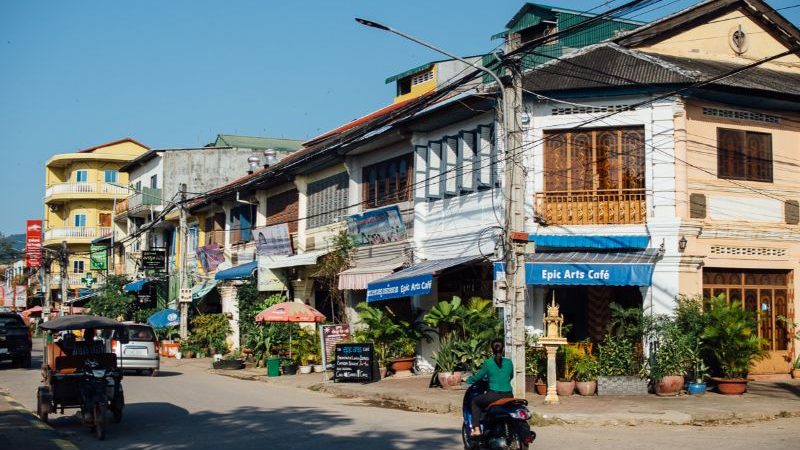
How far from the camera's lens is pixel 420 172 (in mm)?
25219

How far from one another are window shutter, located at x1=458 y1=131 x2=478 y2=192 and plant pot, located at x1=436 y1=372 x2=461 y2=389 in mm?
4863

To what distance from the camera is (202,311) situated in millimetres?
44656

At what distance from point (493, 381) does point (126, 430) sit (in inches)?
257

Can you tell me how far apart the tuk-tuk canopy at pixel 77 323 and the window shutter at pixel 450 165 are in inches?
416

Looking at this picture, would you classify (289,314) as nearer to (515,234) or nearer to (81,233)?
(515,234)

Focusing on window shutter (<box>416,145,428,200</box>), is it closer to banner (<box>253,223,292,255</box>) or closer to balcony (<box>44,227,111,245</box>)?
banner (<box>253,223,292,255</box>)

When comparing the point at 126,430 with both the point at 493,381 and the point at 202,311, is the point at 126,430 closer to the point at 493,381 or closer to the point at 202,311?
the point at 493,381

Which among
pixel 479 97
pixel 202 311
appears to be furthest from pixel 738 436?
pixel 202 311

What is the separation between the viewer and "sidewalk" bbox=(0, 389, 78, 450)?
1280 cm

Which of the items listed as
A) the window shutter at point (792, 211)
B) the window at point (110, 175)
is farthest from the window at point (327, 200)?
the window at point (110, 175)

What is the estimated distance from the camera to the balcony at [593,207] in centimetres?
2064

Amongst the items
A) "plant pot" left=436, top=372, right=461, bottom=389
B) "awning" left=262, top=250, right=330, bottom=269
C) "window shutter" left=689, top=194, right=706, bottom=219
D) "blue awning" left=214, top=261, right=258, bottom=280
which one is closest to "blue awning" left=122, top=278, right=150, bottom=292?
"blue awning" left=214, top=261, right=258, bottom=280

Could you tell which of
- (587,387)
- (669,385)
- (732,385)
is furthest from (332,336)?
(732,385)

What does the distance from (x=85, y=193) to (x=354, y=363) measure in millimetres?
53918
